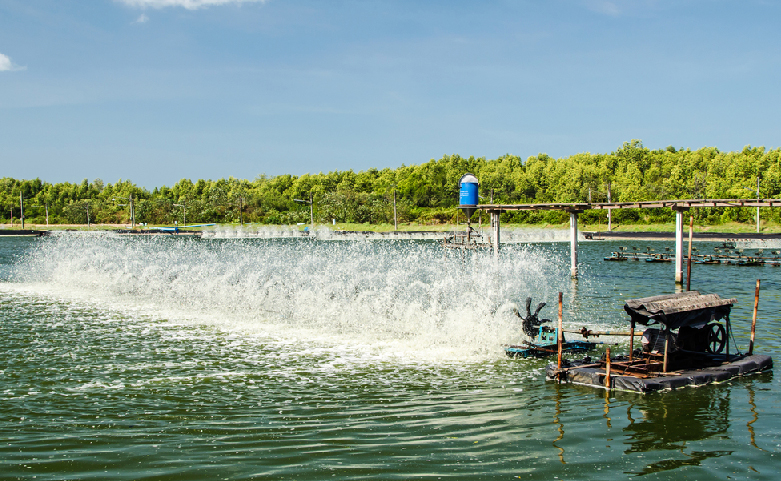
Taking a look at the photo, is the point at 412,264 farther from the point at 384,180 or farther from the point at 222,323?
the point at 384,180

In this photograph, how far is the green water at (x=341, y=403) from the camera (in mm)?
11555

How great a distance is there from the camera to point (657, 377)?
1619 cm

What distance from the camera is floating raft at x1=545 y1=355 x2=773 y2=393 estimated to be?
15.7 meters

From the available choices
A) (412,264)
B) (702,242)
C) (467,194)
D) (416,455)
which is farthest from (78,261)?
(702,242)

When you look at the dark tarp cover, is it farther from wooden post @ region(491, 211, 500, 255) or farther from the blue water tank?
wooden post @ region(491, 211, 500, 255)

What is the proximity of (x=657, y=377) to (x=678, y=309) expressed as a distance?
1.88m

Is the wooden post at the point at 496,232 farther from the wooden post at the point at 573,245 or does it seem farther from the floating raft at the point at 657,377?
the floating raft at the point at 657,377

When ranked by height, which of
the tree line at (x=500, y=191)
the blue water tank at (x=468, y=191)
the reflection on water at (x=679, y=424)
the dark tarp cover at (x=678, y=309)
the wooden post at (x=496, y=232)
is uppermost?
the tree line at (x=500, y=191)

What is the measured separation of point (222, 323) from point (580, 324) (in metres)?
15.4

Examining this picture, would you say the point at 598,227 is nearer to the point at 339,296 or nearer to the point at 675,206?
the point at 675,206

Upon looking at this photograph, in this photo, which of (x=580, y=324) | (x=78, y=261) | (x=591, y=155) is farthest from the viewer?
(x=591, y=155)

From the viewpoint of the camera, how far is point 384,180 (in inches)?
6959

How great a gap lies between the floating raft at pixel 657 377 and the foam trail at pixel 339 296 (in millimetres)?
3627

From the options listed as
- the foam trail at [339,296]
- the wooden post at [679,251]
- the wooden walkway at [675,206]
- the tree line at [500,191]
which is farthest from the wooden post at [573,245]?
the tree line at [500,191]
